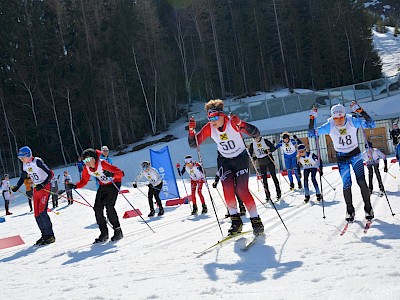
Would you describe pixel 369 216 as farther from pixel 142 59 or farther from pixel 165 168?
pixel 142 59

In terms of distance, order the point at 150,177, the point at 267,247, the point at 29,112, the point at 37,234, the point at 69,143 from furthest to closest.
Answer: the point at 69,143 → the point at 29,112 → the point at 150,177 → the point at 37,234 → the point at 267,247

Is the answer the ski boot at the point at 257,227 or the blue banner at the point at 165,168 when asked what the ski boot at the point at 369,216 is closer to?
the ski boot at the point at 257,227

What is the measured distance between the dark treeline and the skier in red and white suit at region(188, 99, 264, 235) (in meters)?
28.6

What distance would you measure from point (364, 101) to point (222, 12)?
Answer: 77.2ft

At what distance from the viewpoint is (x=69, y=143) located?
37281 millimetres

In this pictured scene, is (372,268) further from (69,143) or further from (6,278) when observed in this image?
(69,143)

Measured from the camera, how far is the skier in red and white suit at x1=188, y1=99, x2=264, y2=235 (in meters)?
5.79

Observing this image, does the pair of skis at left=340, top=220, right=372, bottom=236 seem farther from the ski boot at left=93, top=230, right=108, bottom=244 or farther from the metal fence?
the metal fence

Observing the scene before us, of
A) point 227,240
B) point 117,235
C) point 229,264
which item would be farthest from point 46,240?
point 229,264

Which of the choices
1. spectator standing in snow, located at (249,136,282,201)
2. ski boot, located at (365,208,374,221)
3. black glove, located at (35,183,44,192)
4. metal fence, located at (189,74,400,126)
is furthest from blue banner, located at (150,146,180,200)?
metal fence, located at (189,74,400,126)

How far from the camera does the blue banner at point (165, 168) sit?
48.6 feet

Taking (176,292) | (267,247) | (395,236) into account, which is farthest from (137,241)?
(395,236)

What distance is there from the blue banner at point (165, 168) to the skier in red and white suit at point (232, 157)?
8863mm

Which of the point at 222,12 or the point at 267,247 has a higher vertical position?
the point at 222,12
